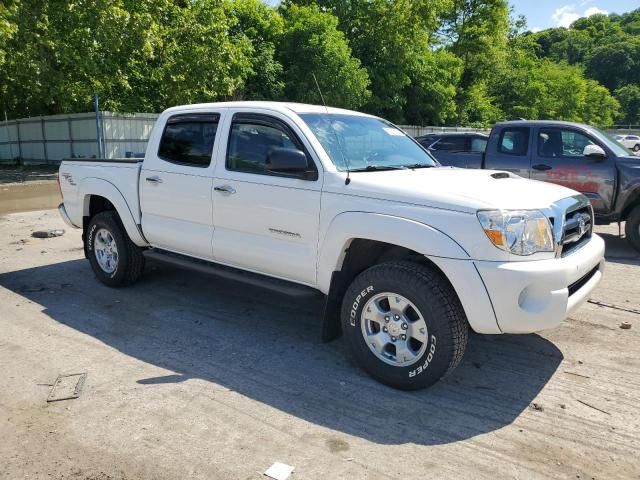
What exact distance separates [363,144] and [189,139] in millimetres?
1762

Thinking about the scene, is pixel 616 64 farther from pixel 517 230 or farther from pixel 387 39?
pixel 517 230

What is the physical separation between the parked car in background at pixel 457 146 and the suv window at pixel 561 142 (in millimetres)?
2742

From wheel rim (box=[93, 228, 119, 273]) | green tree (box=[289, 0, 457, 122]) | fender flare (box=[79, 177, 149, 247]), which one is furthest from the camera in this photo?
green tree (box=[289, 0, 457, 122])

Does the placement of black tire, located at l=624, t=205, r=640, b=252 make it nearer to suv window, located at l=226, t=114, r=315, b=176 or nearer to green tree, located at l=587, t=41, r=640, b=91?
suv window, located at l=226, t=114, r=315, b=176

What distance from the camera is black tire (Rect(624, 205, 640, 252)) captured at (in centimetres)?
810

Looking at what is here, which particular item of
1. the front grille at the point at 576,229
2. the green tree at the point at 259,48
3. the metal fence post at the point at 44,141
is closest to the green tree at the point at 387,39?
the green tree at the point at 259,48

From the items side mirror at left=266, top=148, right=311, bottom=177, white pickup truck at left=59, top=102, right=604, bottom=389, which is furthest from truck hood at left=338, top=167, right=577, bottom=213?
side mirror at left=266, top=148, right=311, bottom=177

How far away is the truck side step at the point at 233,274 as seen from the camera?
14.4 feet

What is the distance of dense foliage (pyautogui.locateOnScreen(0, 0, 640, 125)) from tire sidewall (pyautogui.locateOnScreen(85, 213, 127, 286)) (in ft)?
10.7

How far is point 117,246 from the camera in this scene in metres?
6.03

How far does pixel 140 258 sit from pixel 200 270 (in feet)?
4.49

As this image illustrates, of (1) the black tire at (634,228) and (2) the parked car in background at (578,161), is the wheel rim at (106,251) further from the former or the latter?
(1) the black tire at (634,228)

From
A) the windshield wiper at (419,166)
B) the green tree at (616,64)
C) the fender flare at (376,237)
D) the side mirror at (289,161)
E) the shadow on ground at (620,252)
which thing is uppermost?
the green tree at (616,64)

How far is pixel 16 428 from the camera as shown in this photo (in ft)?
11.2
